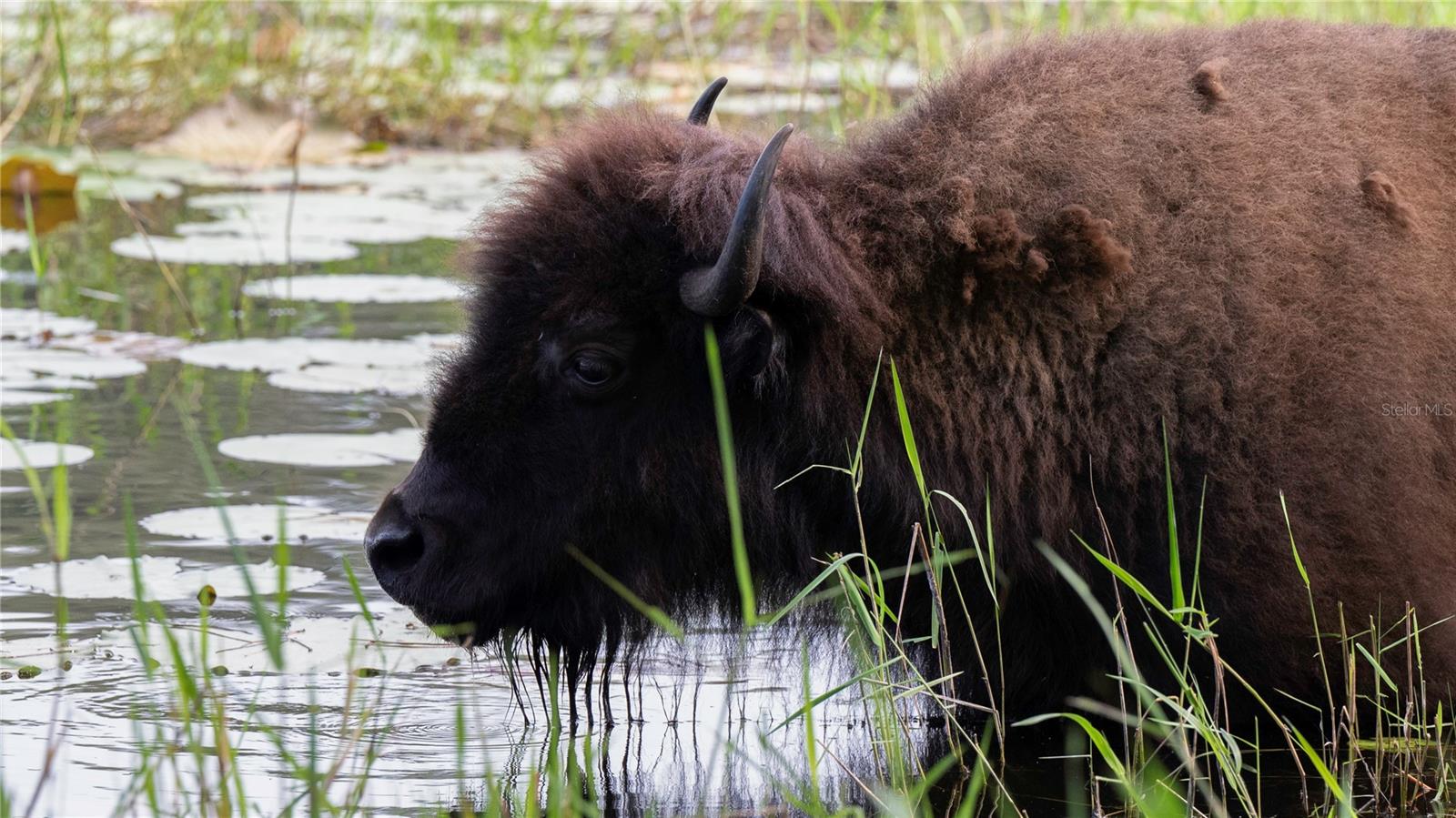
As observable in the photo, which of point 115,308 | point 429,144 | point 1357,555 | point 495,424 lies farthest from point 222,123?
point 1357,555

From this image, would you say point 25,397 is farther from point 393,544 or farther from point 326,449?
point 393,544

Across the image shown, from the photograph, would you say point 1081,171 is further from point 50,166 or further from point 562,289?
point 50,166

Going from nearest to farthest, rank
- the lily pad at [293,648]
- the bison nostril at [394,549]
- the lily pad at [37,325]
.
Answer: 1. the bison nostril at [394,549]
2. the lily pad at [293,648]
3. the lily pad at [37,325]

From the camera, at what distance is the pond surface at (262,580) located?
3.61 m

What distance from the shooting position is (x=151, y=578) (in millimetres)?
4781

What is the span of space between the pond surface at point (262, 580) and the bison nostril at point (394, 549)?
0.08 metres

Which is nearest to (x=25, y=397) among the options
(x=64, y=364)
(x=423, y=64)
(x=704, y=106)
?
(x=64, y=364)

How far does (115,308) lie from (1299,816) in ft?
18.3

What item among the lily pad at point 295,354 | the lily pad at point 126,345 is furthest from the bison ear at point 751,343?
the lily pad at point 126,345

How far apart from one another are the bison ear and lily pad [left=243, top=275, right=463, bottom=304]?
4085 mm

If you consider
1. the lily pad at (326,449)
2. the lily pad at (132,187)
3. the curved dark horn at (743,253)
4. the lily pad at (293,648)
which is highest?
the curved dark horn at (743,253)

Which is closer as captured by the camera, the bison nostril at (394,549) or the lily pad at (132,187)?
the bison nostril at (394,549)

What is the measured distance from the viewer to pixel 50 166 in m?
9.05

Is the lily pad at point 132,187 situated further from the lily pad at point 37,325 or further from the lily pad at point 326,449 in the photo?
the lily pad at point 326,449
